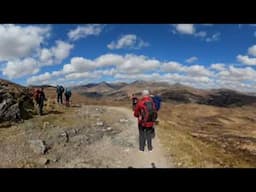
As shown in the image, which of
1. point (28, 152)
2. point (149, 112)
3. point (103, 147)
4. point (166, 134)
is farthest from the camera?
point (166, 134)

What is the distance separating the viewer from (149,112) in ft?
41.3

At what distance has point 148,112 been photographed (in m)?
12.6

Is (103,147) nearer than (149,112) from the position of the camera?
No

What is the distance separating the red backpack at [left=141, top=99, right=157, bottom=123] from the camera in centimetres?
1258

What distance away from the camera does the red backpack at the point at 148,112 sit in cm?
1258
